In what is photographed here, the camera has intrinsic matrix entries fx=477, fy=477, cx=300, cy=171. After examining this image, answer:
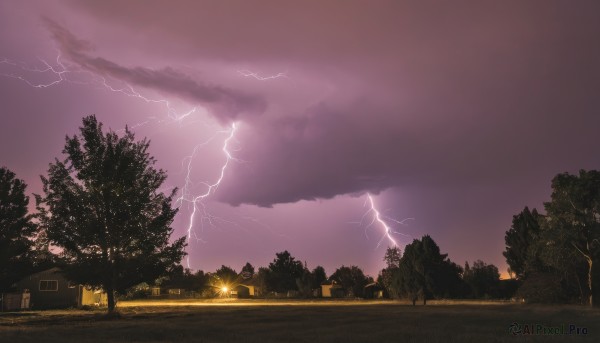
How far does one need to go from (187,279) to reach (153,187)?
318 ft

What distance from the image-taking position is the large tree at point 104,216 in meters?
34.7

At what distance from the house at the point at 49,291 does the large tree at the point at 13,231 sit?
4042 millimetres

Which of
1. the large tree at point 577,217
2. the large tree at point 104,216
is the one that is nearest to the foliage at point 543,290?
the large tree at point 577,217

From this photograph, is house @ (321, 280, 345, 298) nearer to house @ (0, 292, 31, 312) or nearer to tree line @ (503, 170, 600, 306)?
tree line @ (503, 170, 600, 306)

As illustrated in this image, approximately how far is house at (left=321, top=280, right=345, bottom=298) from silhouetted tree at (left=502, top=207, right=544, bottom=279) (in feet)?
107

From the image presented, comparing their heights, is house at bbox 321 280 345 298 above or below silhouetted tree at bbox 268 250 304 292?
below

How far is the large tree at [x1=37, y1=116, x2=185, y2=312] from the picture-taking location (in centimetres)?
3469

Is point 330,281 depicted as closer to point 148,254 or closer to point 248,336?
point 148,254

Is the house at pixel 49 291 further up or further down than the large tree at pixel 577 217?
further down

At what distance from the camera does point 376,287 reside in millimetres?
81250

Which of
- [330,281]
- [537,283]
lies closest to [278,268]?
[330,281]

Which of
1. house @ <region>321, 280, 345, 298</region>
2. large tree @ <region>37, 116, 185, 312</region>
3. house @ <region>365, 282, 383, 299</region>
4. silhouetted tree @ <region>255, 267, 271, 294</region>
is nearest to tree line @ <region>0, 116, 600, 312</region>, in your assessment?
large tree @ <region>37, 116, 185, 312</region>

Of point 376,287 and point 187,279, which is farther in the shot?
point 187,279

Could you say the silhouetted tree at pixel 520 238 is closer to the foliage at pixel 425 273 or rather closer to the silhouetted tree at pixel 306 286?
the foliage at pixel 425 273
